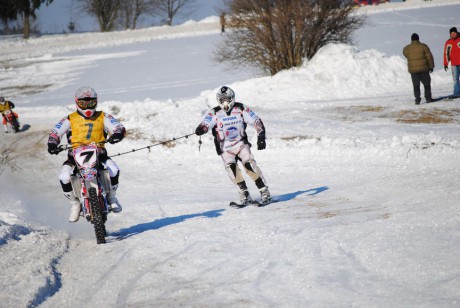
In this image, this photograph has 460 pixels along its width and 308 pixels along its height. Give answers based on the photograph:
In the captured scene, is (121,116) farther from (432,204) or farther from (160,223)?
(432,204)

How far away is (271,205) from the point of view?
923 centimetres

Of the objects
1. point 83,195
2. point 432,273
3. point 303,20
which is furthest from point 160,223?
point 303,20

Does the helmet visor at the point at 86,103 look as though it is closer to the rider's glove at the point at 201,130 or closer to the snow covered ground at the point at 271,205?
the rider's glove at the point at 201,130

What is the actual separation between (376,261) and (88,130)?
4.35 m

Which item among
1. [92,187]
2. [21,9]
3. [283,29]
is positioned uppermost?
[21,9]

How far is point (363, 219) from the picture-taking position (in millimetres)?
7480

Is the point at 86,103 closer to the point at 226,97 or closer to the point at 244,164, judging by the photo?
the point at 226,97

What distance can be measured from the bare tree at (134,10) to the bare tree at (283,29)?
5796cm

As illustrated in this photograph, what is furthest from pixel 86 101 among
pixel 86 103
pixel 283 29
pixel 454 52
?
pixel 283 29

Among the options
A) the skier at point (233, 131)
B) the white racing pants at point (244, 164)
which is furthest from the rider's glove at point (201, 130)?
the white racing pants at point (244, 164)

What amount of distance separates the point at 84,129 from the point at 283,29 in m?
13.9

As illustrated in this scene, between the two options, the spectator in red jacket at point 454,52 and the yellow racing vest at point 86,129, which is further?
the spectator in red jacket at point 454,52

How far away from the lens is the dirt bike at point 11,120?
18.0 m

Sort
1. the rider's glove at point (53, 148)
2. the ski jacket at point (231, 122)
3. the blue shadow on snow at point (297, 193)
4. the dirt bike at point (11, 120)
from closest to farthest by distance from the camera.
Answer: the rider's glove at point (53, 148) < the ski jacket at point (231, 122) < the blue shadow on snow at point (297, 193) < the dirt bike at point (11, 120)
